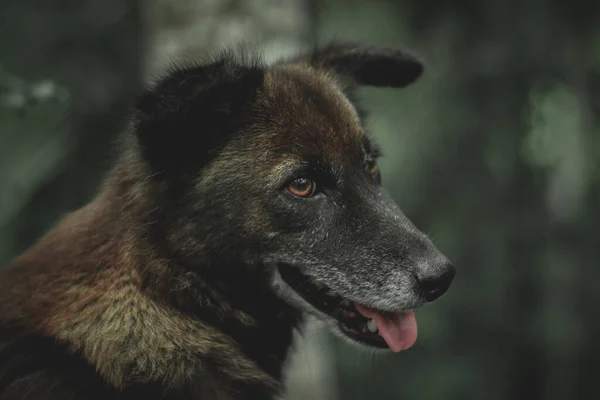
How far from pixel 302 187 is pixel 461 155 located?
3.73 metres

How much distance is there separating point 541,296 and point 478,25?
8.37 feet

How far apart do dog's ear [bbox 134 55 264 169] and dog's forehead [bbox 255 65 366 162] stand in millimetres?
131

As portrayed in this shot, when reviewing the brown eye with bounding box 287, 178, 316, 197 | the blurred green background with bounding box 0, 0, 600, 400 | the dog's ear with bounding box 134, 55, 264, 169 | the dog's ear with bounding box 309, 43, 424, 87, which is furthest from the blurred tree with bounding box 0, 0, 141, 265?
the brown eye with bounding box 287, 178, 316, 197

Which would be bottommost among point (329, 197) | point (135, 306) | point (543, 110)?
point (135, 306)

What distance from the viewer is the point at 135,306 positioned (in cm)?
314

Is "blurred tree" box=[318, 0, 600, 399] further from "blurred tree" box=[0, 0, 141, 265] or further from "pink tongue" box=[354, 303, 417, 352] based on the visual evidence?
"pink tongue" box=[354, 303, 417, 352]

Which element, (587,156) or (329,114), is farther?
(587,156)

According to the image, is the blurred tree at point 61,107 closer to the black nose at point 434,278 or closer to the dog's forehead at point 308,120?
the dog's forehead at point 308,120

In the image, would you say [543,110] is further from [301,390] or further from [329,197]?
[329,197]

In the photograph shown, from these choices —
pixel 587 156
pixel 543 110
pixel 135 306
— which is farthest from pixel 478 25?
pixel 135 306

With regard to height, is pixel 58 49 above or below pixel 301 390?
above

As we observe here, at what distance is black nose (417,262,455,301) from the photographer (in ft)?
10.5

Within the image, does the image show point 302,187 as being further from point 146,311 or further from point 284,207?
point 146,311

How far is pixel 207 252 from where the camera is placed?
3270 millimetres
